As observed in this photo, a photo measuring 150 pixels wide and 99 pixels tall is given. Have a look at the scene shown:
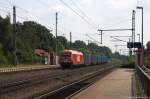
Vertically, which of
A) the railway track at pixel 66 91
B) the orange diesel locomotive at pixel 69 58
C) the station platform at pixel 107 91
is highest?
the orange diesel locomotive at pixel 69 58

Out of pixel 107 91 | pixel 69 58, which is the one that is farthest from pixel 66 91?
pixel 69 58

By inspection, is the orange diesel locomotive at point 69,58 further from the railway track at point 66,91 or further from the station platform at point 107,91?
the station platform at point 107,91

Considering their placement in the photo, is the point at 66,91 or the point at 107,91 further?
the point at 66,91

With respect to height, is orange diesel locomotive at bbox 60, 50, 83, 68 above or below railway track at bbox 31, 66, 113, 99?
above

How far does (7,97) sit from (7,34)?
171ft

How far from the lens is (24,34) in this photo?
298 ft

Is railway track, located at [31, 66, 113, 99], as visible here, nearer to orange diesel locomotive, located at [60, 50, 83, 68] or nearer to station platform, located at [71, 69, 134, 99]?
station platform, located at [71, 69, 134, 99]

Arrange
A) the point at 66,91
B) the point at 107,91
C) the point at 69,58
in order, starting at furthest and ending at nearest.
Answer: the point at 69,58 < the point at 66,91 < the point at 107,91

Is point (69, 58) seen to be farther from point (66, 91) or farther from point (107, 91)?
point (107, 91)

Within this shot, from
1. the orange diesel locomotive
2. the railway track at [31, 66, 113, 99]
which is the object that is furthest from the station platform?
the orange diesel locomotive

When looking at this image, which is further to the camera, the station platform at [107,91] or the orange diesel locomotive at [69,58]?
the orange diesel locomotive at [69,58]

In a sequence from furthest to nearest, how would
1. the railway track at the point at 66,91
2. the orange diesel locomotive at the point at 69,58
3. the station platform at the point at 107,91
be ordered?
the orange diesel locomotive at the point at 69,58, the railway track at the point at 66,91, the station platform at the point at 107,91

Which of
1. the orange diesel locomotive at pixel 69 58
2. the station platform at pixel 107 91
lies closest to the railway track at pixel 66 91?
the station platform at pixel 107 91

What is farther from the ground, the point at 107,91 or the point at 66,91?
the point at 107,91
